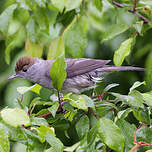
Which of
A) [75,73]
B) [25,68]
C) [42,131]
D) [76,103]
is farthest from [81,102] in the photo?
[25,68]

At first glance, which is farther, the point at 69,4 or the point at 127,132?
the point at 69,4

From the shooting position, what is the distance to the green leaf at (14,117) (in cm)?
206

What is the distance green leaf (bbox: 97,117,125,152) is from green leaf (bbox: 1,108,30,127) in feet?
1.59

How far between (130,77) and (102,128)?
3.22m

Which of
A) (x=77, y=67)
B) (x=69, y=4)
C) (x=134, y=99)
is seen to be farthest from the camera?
(x=77, y=67)

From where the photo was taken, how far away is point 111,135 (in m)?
2.21

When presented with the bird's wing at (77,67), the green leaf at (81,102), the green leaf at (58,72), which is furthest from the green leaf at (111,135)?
the bird's wing at (77,67)

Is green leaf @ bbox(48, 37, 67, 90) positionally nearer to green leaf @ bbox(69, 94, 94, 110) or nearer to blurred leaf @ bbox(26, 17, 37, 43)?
green leaf @ bbox(69, 94, 94, 110)

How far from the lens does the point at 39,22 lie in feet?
11.7

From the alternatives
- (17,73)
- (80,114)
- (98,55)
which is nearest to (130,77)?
(98,55)

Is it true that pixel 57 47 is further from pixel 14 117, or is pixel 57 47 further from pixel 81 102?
pixel 14 117

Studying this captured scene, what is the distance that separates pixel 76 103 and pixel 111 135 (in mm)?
323

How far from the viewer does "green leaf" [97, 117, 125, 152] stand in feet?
7.13

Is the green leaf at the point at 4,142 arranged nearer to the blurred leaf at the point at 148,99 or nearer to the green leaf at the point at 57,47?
the blurred leaf at the point at 148,99
